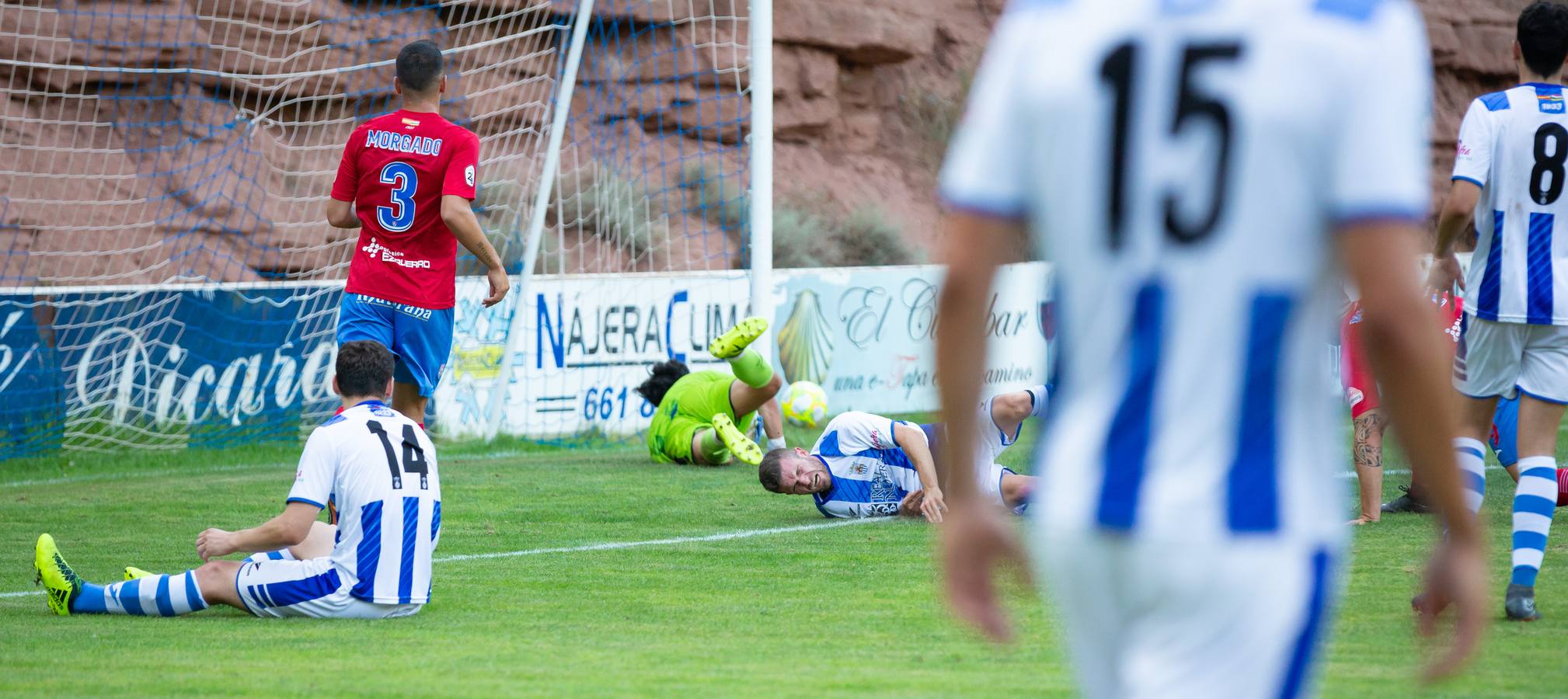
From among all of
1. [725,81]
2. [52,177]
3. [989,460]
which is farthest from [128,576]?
[725,81]

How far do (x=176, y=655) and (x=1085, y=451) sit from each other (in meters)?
3.91

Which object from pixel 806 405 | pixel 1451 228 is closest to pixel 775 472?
pixel 1451 228

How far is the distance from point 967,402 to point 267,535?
384 cm

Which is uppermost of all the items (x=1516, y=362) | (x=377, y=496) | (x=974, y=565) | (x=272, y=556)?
(x=1516, y=362)

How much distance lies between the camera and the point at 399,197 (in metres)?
8.03

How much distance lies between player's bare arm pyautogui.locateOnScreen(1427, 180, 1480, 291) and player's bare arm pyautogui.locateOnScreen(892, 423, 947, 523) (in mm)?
2648

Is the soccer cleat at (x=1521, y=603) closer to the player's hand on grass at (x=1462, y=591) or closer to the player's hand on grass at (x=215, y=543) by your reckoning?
the player's hand on grass at (x=1462, y=591)

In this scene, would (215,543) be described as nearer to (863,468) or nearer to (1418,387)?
(863,468)

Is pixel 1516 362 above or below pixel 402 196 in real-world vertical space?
below

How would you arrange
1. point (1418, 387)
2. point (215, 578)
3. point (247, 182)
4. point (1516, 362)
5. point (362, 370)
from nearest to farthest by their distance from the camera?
point (1418, 387) < point (1516, 362) < point (362, 370) < point (215, 578) < point (247, 182)

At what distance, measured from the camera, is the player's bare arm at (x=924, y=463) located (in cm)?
774

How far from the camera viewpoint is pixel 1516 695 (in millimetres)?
4246

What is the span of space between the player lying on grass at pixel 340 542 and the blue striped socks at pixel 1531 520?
3461mm

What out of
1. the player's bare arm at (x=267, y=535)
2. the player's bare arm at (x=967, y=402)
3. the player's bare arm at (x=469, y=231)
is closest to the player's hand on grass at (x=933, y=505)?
the player's bare arm at (x=469, y=231)
